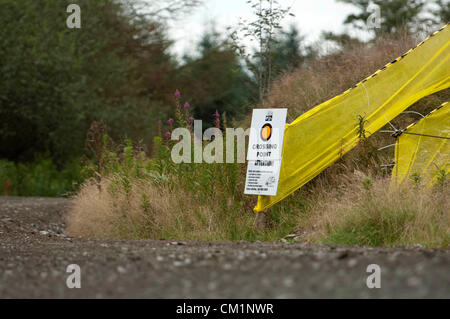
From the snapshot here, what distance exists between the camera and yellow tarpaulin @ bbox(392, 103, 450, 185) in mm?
7660

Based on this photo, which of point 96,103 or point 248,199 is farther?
point 96,103

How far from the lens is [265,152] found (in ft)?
25.2

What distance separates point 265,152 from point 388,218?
6.17ft

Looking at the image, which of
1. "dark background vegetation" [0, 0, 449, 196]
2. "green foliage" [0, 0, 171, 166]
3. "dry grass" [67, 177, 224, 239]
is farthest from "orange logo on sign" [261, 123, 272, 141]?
"green foliage" [0, 0, 171, 166]

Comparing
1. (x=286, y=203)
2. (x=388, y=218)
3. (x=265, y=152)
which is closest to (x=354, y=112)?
(x=265, y=152)

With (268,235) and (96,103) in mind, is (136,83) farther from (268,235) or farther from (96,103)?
(268,235)

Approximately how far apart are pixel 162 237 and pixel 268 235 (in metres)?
1.37

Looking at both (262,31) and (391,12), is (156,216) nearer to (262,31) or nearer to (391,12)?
(262,31)

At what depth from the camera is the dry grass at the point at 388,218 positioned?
6.13 metres

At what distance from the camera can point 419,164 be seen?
25.3 ft

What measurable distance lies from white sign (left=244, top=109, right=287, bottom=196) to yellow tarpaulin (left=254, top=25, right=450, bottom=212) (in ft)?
0.74

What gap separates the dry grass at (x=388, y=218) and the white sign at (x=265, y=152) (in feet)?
2.67
